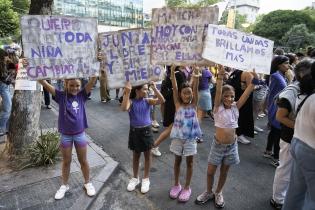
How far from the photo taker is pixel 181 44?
3.60 m

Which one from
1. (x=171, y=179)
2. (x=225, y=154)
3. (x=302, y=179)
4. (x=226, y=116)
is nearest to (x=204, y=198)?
(x=225, y=154)

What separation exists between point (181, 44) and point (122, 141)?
11.3 feet

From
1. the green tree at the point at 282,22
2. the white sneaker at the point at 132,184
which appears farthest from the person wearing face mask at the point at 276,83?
the green tree at the point at 282,22

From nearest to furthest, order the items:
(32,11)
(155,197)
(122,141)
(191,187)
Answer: (155,197) < (191,187) < (32,11) < (122,141)

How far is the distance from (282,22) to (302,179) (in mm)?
45637

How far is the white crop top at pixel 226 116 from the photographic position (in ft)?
12.4

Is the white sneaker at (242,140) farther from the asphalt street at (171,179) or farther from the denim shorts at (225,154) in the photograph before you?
the denim shorts at (225,154)

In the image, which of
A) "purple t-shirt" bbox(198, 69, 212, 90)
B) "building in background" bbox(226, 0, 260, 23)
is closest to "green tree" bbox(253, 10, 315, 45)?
"purple t-shirt" bbox(198, 69, 212, 90)

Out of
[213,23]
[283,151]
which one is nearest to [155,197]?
[283,151]

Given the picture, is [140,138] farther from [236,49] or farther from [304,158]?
[304,158]

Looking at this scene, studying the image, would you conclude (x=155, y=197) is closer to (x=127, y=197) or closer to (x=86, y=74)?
(x=127, y=197)

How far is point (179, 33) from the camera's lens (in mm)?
3582

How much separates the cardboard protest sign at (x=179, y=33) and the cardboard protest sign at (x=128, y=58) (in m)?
0.11

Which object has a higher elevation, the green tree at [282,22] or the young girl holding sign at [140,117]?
the green tree at [282,22]
